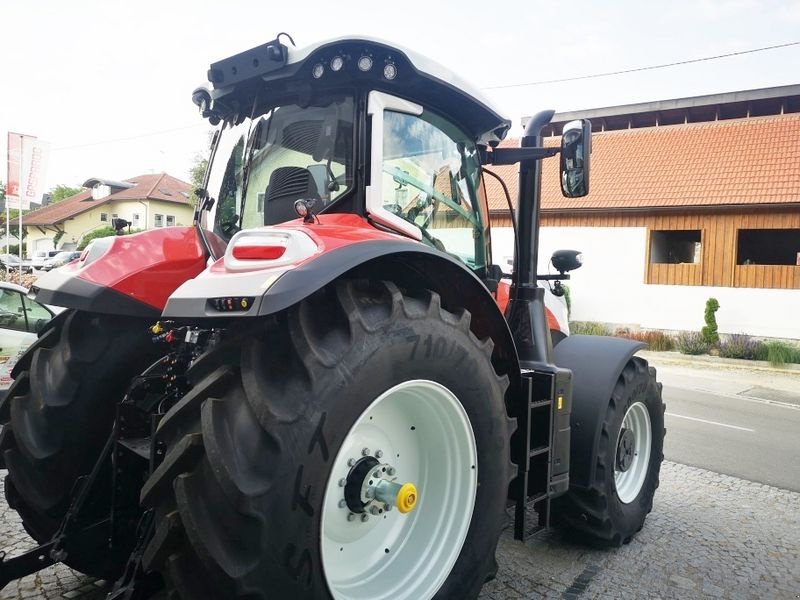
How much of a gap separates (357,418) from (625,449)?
96.1 inches

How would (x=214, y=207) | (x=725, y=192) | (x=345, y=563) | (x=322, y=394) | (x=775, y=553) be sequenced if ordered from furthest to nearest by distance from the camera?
(x=725, y=192) → (x=775, y=553) → (x=214, y=207) → (x=345, y=563) → (x=322, y=394)

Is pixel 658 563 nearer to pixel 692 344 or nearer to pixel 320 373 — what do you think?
pixel 320 373

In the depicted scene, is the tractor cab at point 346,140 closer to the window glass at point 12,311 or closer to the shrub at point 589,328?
the window glass at point 12,311

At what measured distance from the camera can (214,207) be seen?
3.25 m

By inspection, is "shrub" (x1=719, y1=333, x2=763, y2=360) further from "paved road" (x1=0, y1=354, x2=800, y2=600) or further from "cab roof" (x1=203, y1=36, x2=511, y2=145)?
"cab roof" (x1=203, y1=36, x2=511, y2=145)

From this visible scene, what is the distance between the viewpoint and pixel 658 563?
11.6 ft

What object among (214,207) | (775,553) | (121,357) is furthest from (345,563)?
(775,553)

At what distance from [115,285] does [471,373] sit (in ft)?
5.02

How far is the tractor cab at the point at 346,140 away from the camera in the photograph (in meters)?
2.72

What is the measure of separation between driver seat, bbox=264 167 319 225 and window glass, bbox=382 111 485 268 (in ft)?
1.11

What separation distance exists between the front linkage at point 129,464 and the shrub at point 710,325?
15.7 metres

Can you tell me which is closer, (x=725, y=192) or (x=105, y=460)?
(x=105, y=460)

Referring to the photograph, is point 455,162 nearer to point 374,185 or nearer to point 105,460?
point 374,185

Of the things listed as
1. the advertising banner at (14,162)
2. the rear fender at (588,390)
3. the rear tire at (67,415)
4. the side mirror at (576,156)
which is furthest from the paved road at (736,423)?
the advertising banner at (14,162)
